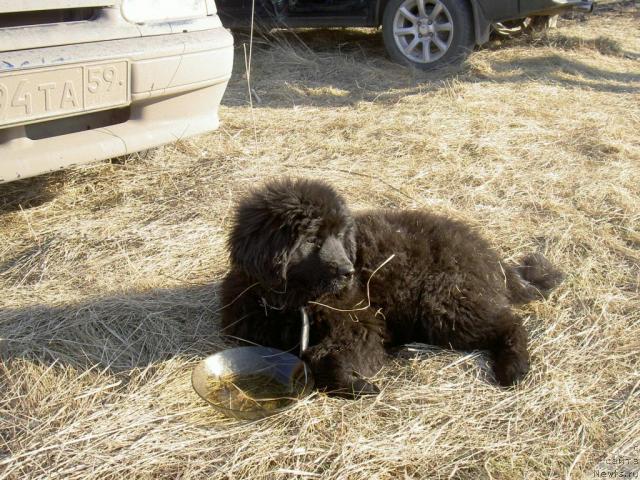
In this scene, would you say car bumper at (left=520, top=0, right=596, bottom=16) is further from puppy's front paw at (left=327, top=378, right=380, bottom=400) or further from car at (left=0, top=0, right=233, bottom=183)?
puppy's front paw at (left=327, top=378, right=380, bottom=400)

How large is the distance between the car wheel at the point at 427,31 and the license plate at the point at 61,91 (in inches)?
193

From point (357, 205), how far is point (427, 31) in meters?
4.05

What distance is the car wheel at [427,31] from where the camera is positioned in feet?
25.4

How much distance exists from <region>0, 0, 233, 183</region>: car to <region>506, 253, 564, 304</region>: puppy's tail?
221 cm

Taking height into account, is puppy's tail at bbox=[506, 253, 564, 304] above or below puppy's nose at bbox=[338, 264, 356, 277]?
below

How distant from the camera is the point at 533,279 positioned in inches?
144

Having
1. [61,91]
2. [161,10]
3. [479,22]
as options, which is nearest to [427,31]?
[479,22]

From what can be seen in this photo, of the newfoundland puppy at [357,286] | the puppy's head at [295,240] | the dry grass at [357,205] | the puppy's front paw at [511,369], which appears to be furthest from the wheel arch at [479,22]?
the puppy's front paw at [511,369]

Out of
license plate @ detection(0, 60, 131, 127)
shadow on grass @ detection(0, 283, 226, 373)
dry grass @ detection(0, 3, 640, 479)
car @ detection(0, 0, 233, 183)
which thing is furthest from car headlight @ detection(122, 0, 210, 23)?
shadow on grass @ detection(0, 283, 226, 373)

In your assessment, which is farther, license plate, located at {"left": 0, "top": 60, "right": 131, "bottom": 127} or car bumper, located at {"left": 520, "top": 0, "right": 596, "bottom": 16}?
car bumper, located at {"left": 520, "top": 0, "right": 596, "bottom": 16}

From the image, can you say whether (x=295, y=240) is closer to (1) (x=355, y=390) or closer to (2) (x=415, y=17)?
(1) (x=355, y=390)

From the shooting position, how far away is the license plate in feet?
10.9

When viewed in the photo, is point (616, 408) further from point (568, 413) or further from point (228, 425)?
point (228, 425)

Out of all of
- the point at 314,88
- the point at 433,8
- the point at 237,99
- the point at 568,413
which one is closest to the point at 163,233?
the point at 568,413
